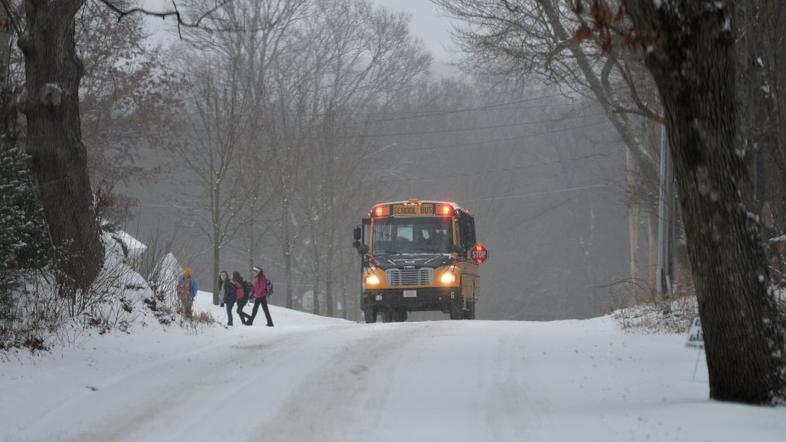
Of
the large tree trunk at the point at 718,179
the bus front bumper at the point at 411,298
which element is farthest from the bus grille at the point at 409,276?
the large tree trunk at the point at 718,179

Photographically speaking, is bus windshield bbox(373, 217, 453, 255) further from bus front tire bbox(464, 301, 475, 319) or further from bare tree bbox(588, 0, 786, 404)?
bare tree bbox(588, 0, 786, 404)

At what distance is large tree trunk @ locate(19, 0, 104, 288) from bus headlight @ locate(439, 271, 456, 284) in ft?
35.4

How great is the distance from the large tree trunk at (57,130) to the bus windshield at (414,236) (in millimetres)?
10505

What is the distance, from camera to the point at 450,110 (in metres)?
73.2

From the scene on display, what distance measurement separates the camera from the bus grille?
925 inches

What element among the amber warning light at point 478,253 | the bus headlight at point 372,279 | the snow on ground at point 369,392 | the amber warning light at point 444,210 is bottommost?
the snow on ground at point 369,392

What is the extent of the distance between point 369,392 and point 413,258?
14.2 meters

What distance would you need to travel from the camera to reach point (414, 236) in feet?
78.3

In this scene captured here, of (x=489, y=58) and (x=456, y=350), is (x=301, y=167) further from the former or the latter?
(x=456, y=350)

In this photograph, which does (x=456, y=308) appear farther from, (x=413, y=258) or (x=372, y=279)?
(x=372, y=279)

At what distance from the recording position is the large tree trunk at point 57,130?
13656 millimetres

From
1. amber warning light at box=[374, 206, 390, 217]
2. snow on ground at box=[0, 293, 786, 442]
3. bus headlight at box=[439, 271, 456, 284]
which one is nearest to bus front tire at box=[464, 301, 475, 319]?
bus headlight at box=[439, 271, 456, 284]

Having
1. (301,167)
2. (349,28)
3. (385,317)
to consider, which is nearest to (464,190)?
(349,28)

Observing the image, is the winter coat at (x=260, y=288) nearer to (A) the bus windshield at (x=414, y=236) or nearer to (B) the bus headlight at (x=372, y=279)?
(B) the bus headlight at (x=372, y=279)
